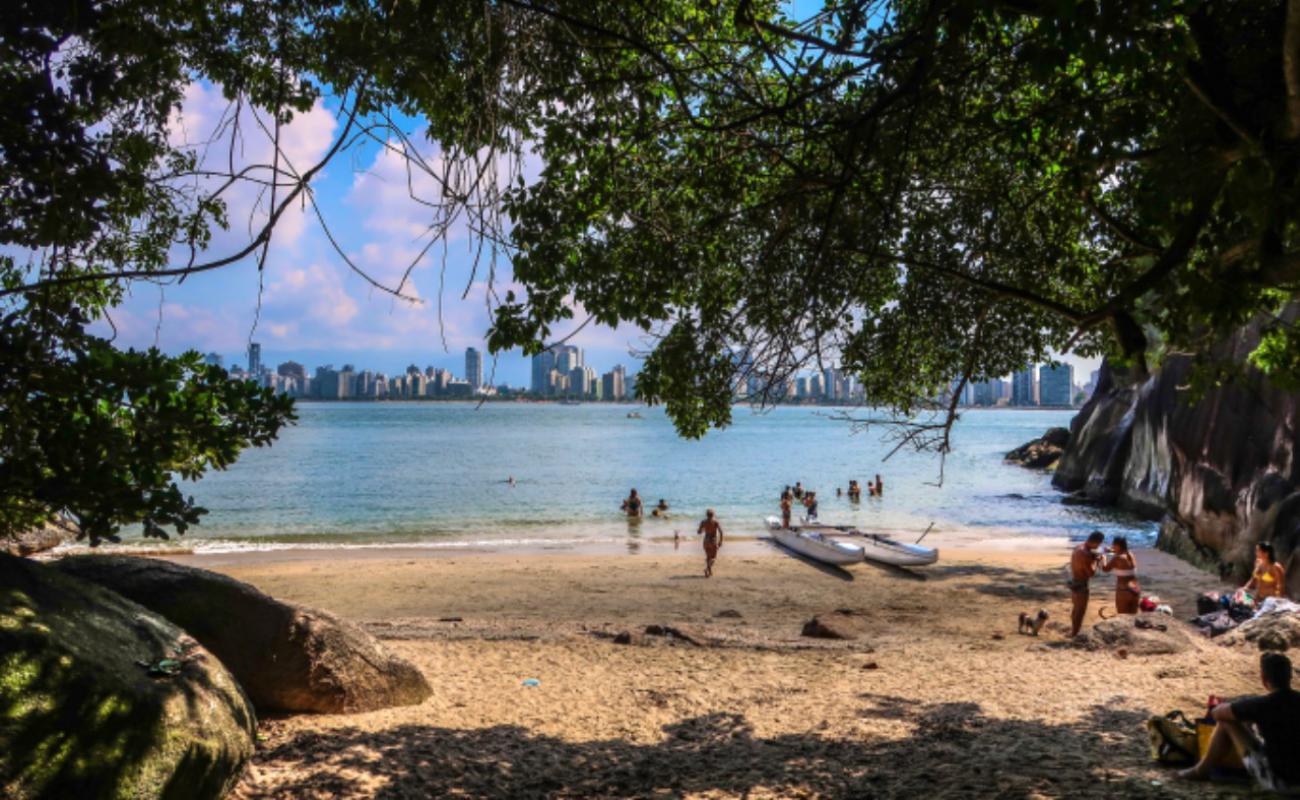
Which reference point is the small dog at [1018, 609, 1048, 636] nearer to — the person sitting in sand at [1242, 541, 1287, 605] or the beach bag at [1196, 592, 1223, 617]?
the beach bag at [1196, 592, 1223, 617]

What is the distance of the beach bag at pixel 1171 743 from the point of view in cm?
578

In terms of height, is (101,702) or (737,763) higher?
(101,702)

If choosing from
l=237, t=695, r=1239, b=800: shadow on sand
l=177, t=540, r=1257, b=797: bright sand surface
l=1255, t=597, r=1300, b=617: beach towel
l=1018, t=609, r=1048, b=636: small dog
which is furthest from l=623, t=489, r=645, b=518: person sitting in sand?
l=237, t=695, r=1239, b=800: shadow on sand

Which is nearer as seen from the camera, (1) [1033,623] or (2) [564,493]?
(1) [1033,623]

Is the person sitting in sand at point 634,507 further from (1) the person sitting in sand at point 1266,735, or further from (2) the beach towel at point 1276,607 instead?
(1) the person sitting in sand at point 1266,735

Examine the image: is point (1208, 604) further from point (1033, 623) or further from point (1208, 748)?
point (1208, 748)

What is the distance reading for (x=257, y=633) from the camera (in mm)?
6551

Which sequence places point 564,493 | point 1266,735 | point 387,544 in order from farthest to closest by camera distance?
point 564,493
point 387,544
point 1266,735

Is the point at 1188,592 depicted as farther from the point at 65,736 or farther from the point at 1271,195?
the point at 65,736

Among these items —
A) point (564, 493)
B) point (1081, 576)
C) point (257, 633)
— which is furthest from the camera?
point (564, 493)

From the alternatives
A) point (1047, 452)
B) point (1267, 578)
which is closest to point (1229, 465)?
point (1267, 578)

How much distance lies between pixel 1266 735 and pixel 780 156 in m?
4.64

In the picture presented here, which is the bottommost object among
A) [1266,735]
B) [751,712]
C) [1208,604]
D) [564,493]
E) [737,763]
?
[564,493]

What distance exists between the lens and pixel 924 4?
17.7ft
